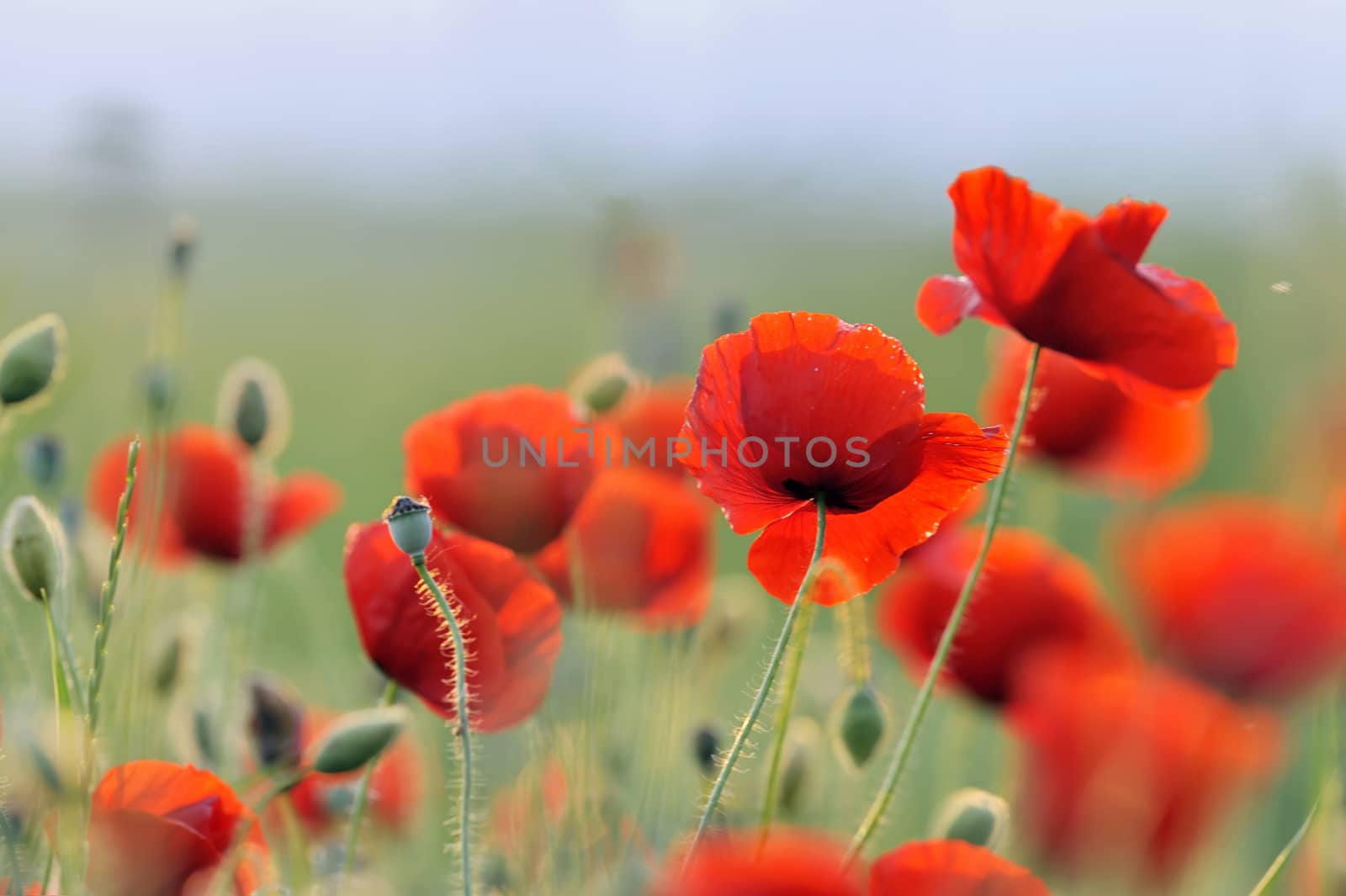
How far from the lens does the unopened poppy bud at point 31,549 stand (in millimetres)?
467

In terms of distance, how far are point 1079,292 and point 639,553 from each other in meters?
0.27

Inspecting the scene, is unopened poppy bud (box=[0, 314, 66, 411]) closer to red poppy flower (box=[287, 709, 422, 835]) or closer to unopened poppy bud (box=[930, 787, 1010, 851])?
red poppy flower (box=[287, 709, 422, 835])

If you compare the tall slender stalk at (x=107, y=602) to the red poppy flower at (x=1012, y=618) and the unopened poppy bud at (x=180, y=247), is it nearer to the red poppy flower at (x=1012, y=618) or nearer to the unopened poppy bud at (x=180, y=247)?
the unopened poppy bud at (x=180, y=247)

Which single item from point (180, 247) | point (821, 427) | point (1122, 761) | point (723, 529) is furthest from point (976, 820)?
point (723, 529)

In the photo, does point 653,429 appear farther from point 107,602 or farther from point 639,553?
point 107,602

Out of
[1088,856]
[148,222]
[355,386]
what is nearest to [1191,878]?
[1088,856]

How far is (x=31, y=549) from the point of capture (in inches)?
18.4

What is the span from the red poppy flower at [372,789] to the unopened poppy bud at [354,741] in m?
0.18

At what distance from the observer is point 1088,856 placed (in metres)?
0.77

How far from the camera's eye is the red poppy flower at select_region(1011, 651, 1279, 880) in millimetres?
745

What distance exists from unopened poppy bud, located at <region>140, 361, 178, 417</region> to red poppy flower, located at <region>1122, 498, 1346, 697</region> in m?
0.69

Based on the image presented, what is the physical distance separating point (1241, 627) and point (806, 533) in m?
0.57

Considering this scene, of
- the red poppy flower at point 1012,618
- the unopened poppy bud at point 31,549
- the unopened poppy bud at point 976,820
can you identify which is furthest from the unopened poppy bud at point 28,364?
the red poppy flower at point 1012,618

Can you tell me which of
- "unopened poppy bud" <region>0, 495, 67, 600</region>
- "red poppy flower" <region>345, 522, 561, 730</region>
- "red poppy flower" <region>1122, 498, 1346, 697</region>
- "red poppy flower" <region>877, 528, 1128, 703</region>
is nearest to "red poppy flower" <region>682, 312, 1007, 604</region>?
"red poppy flower" <region>345, 522, 561, 730</region>
